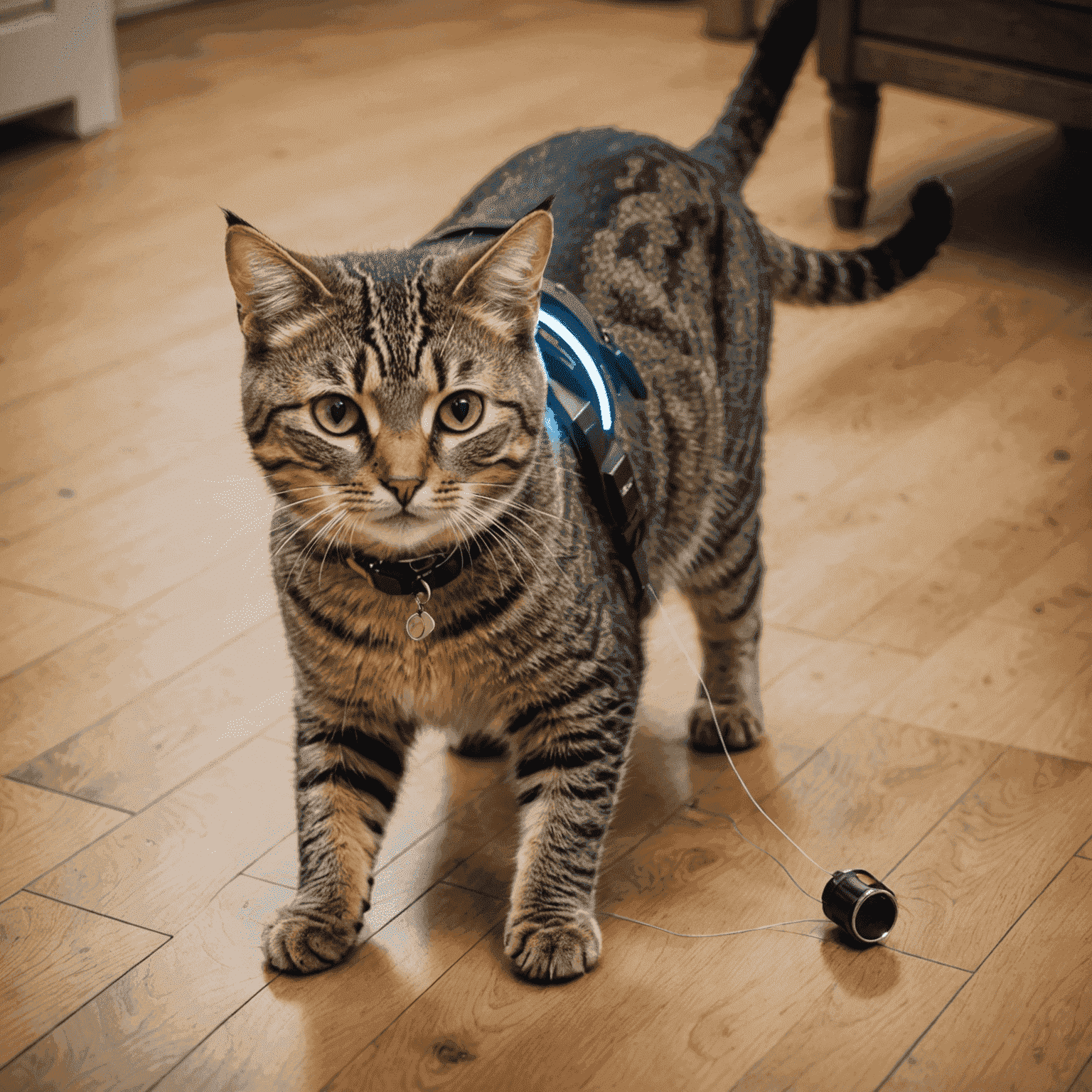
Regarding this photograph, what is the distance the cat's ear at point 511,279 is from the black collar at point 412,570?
231mm

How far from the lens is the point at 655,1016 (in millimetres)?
1377

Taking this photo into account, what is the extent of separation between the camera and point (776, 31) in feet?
7.21

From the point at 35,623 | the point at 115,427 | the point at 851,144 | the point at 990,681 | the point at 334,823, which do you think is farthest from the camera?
the point at 851,144

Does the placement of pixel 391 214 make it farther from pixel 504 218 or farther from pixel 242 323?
pixel 242 323

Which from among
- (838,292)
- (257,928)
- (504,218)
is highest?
(504,218)

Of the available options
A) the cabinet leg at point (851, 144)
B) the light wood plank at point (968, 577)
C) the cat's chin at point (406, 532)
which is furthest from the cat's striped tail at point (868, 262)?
the cabinet leg at point (851, 144)

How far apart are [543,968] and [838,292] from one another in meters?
1.11

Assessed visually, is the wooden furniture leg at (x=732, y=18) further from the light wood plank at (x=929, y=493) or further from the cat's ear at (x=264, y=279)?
the cat's ear at (x=264, y=279)

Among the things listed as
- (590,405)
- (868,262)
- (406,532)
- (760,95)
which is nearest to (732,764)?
(590,405)

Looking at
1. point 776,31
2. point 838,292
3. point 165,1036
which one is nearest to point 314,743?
point 165,1036

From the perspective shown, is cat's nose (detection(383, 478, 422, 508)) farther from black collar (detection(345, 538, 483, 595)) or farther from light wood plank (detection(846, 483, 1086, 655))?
light wood plank (detection(846, 483, 1086, 655))

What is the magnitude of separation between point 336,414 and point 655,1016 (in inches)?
27.1

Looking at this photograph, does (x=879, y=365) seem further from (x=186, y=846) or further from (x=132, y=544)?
(x=186, y=846)

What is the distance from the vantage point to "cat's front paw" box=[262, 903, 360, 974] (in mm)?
1422
